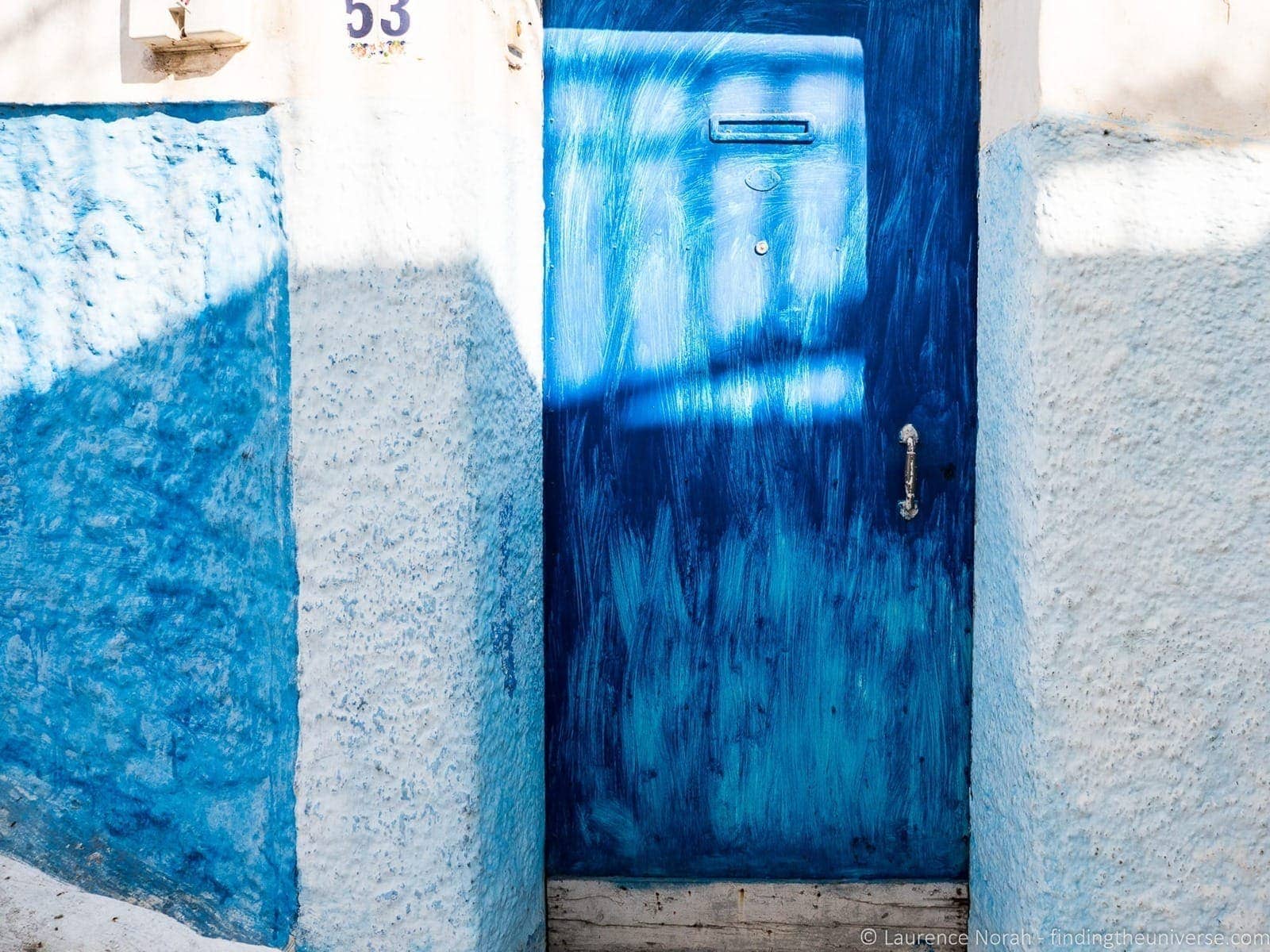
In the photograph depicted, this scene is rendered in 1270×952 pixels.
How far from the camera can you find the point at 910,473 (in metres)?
1.94

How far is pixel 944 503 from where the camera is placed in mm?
1980

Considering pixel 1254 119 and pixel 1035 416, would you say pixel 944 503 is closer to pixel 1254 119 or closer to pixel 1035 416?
pixel 1035 416

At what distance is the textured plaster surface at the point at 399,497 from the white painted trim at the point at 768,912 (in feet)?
1.36

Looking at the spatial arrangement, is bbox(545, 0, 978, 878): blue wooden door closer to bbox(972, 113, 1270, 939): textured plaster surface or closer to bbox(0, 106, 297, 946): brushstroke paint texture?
bbox(972, 113, 1270, 939): textured plaster surface

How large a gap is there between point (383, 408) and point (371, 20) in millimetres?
690

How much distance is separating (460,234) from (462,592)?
0.66m

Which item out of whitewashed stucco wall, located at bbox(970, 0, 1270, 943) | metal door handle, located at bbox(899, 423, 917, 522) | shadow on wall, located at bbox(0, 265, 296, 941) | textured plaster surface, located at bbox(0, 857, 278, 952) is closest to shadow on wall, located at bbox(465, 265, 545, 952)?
shadow on wall, located at bbox(0, 265, 296, 941)

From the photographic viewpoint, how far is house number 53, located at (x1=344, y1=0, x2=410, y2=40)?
159 centimetres

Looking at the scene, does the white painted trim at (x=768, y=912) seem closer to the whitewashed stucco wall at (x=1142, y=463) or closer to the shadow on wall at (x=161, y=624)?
the whitewashed stucco wall at (x=1142, y=463)

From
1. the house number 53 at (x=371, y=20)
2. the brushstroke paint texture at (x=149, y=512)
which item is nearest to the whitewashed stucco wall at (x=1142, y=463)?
the house number 53 at (x=371, y=20)

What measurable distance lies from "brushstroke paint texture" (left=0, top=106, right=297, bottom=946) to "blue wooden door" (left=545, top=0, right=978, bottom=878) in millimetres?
623

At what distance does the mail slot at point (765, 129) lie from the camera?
1.94 meters

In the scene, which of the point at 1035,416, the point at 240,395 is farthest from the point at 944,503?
the point at 240,395

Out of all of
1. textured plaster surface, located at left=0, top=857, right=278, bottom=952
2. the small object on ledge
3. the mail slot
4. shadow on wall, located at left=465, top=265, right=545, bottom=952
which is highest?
the small object on ledge
